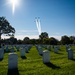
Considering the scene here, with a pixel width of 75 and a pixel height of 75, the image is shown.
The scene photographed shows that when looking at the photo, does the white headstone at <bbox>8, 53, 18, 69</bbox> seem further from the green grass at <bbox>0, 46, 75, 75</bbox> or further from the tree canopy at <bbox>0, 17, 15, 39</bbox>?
the tree canopy at <bbox>0, 17, 15, 39</bbox>

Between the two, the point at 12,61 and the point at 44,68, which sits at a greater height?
the point at 12,61

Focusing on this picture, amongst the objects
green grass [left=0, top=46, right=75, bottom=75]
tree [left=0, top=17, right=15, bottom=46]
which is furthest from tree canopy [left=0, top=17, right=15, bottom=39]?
green grass [left=0, top=46, right=75, bottom=75]

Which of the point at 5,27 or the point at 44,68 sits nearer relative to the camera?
the point at 44,68


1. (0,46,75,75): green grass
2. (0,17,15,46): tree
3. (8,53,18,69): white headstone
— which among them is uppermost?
(0,17,15,46): tree

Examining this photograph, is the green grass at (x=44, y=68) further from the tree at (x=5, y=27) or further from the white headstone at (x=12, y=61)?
the tree at (x=5, y=27)

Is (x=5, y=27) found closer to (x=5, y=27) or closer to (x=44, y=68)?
(x=5, y=27)

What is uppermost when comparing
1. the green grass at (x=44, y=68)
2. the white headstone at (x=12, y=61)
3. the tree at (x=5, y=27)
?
the tree at (x=5, y=27)

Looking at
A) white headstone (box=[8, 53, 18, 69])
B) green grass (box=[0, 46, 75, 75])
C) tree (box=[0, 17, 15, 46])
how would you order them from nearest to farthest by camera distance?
green grass (box=[0, 46, 75, 75]) < white headstone (box=[8, 53, 18, 69]) < tree (box=[0, 17, 15, 46])

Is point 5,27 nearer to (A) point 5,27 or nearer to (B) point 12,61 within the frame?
(A) point 5,27

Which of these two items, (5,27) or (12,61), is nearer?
(12,61)

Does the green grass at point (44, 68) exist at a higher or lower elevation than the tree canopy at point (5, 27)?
lower

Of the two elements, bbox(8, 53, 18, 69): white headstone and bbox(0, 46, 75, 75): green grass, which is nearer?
bbox(0, 46, 75, 75): green grass

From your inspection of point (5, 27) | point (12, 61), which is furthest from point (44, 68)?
point (5, 27)

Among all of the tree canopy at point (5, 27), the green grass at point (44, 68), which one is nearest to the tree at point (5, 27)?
the tree canopy at point (5, 27)
